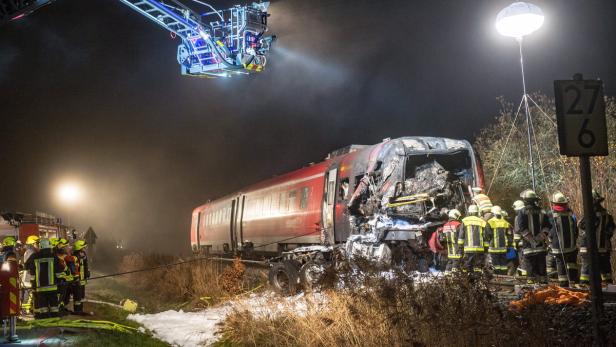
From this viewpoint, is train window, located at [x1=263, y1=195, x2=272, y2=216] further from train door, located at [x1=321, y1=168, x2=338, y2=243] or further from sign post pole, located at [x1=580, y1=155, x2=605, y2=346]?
sign post pole, located at [x1=580, y1=155, x2=605, y2=346]

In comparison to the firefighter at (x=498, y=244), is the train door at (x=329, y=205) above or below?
above

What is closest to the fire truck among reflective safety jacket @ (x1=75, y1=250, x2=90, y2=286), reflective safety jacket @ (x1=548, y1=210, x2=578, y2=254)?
reflective safety jacket @ (x1=75, y1=250, x2=90, y2=286)

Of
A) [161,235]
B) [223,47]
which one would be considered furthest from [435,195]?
[161,235]

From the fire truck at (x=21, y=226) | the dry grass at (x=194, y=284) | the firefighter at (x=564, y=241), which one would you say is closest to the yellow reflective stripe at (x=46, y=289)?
the dry grass at (x=194, y=284)

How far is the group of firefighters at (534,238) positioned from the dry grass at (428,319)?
270cm

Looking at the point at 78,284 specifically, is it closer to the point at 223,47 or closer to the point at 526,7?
the point at 223,47

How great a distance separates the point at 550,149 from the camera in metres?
19.2

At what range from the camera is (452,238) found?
1004cm

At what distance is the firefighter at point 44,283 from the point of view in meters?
9.68

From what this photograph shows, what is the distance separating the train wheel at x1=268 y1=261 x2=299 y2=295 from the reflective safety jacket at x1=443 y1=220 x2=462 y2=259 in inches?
117

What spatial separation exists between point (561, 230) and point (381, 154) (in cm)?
369

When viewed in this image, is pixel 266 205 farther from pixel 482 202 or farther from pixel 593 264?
pixel 593 264

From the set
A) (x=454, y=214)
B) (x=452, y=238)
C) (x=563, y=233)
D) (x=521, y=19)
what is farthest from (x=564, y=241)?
(x=521, y=19)

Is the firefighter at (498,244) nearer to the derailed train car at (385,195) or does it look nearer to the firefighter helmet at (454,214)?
the firefighter helmet at (454,214)
